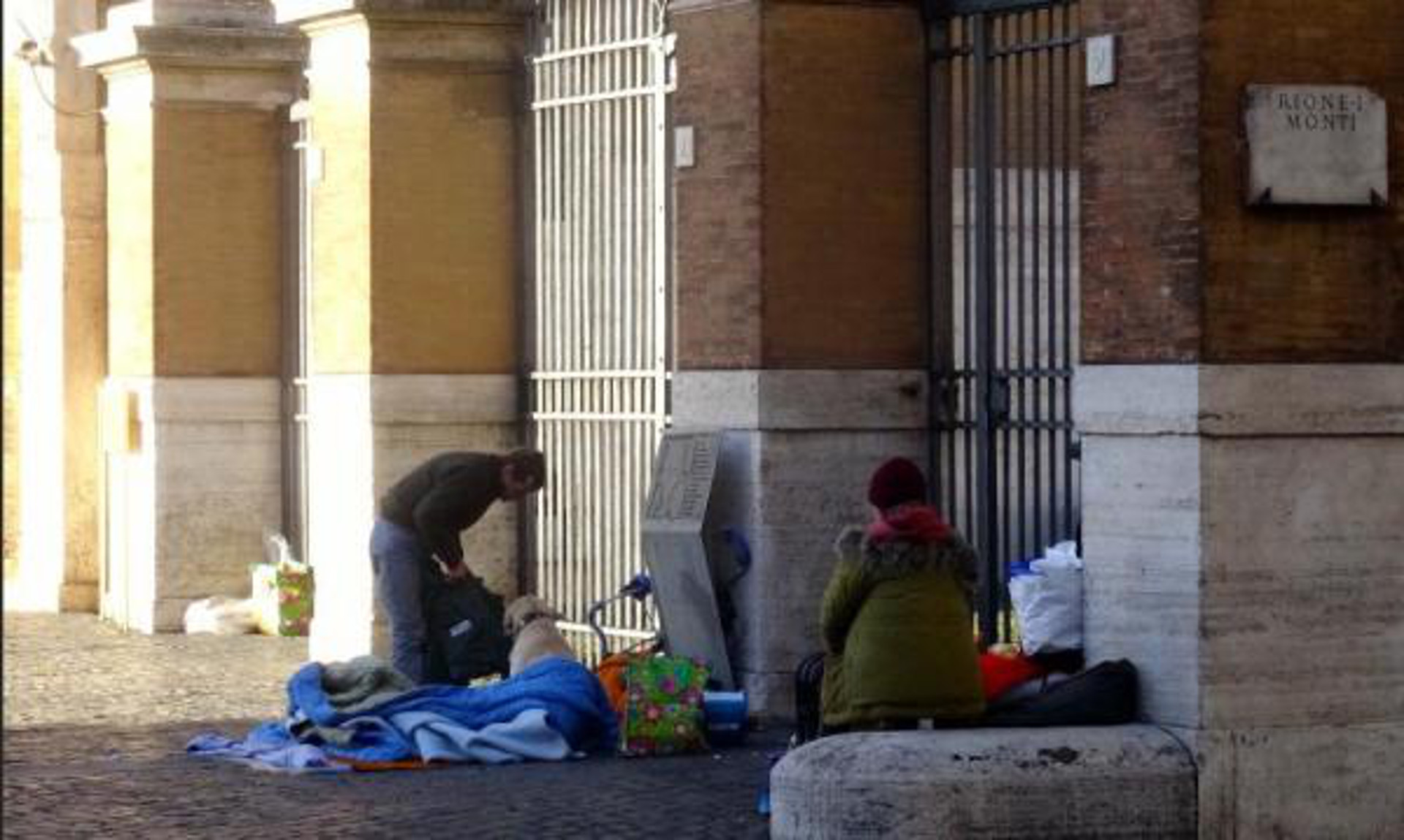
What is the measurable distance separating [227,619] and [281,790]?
28.4 ft

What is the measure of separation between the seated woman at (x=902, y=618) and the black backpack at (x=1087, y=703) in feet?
0.57

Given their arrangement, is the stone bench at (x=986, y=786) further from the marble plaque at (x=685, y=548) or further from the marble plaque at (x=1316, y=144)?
the marble plaque at (x=685, y=548)

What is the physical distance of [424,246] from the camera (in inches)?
637

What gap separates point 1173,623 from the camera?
8.80m

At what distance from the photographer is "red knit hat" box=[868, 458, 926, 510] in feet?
29.6

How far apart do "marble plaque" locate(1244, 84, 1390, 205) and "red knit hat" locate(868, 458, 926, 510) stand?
1.49 metres

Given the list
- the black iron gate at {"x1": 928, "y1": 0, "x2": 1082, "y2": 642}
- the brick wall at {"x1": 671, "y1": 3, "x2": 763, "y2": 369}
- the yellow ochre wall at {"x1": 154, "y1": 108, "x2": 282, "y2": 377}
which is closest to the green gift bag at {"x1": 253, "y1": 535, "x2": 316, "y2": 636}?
the yellow ochre wall at {"x1": 154, "y1": 108, "x2": 282, "y2": 377}

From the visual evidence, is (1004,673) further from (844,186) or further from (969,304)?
(844,186)

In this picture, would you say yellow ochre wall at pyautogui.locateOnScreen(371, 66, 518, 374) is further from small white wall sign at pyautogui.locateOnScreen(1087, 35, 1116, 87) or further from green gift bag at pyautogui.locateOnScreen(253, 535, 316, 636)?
small white wall sign at pyautogui.locateOnScreen(1087, 35, 1116, 87)

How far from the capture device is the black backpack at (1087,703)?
8914 millimetres

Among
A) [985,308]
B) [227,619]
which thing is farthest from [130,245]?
[985,308]

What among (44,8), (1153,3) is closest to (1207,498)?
(1153,3)

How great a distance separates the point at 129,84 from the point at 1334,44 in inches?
503

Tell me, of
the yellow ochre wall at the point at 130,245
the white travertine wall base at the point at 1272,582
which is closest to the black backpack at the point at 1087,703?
the white travertine wall base at the point at 1272,582
